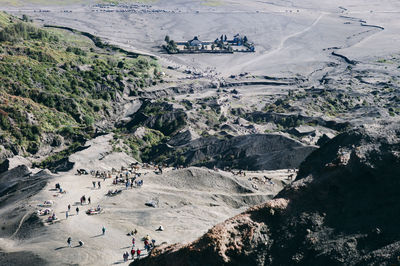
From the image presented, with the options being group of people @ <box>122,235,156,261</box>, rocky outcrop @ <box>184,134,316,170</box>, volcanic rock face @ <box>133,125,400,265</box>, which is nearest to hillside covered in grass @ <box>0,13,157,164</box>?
rocky outcrop @ <box>184,134,316,170</box>

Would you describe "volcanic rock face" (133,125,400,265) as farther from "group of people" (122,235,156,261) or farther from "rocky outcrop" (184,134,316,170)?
"rocky outcrop" (184,134,316,170)

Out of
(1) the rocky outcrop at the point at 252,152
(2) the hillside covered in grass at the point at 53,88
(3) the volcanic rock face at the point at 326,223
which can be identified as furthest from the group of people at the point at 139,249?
(2) the hillside covered in grass at the point at 53,88

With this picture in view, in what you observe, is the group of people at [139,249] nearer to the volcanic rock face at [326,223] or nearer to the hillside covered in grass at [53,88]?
the volcanic rock face at [326,223]

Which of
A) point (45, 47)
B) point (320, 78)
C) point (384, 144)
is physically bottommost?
point (320, 78)

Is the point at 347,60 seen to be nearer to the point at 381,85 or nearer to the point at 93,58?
the point at 381,85

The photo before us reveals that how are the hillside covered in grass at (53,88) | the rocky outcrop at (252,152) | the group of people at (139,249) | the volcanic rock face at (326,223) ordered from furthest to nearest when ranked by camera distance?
the hillside covered in grass at (53,88) < the rocky outcrop at (252,152) < the group of people at (139,249) < the volcanic rock face at (326,223)

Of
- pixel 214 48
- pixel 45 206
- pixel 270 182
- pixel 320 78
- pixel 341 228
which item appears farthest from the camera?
pixel 214 48

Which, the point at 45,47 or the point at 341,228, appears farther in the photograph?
the point at 45,47

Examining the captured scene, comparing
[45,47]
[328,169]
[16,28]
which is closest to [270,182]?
[328,169]
